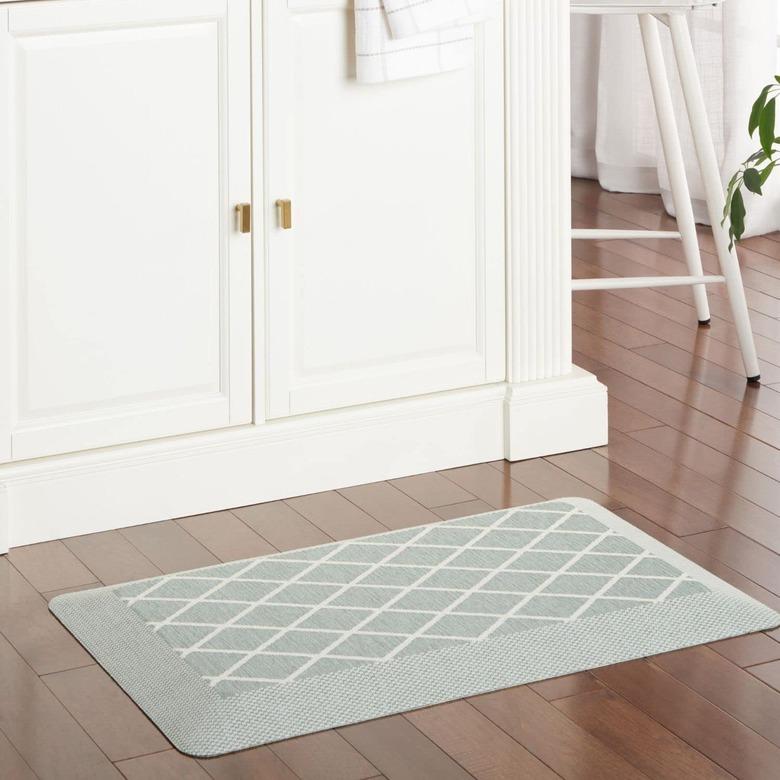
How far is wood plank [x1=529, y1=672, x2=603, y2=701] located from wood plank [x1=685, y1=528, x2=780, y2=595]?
1.42ft

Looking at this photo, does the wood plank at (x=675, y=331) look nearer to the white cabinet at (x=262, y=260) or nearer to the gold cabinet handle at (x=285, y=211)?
the white cabinet at (x=262, y=260)

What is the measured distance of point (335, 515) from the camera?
2891 mm

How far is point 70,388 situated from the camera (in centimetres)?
273

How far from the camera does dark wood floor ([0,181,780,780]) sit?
7.00ft

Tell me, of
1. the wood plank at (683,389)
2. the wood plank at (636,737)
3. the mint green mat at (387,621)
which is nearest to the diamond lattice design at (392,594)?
the mint green mat at (387,621)

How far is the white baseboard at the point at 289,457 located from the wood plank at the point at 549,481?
0.03 metres

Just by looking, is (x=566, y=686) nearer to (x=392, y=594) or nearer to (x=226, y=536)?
(x=392, y=594)

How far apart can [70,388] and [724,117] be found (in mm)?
2569

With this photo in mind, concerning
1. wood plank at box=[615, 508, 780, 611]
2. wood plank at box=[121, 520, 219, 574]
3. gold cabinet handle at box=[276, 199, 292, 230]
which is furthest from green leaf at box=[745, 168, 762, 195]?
wood plank at box=[121, 520, 219, 574]

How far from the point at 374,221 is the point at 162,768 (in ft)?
3.77

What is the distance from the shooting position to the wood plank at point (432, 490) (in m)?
2.96

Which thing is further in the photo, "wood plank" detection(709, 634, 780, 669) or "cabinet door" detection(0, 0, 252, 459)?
"cabinet door" detection(0, 0, 252, 459)

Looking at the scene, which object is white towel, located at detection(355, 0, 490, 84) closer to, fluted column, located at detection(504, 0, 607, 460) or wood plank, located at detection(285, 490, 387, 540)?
fluted column, located at detection(504, 0, 607, 460)

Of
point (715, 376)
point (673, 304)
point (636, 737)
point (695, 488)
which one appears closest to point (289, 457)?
point (695, 488)
